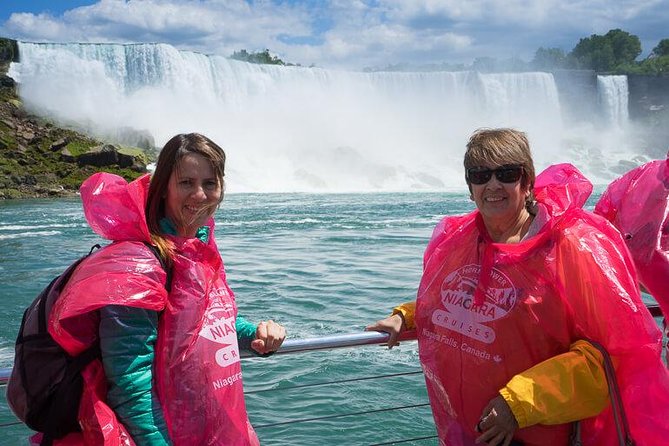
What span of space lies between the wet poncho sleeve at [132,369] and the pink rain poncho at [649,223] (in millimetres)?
1468

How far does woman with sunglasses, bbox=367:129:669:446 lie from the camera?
1586 millimetres

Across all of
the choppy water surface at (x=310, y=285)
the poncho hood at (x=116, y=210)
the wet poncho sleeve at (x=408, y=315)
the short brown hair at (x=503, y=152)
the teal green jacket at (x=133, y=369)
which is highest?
the short brown hair at (x=503, y=152)

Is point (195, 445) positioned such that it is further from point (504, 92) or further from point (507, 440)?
point (504, 92)

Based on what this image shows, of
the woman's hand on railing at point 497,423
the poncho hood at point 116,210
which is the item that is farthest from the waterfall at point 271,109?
the woman's hand on railing at point 497,423

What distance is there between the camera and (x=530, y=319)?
5.51 ft

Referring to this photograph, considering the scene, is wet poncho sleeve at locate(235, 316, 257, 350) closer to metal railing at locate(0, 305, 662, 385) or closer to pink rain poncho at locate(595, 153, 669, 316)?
metal railing at locate(0, 305, 662, 385)

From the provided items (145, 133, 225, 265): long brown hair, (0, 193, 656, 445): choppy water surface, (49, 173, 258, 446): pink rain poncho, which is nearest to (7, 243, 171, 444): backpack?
(49, 173, 258, 446): pink rain poncho

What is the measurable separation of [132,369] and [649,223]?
5.11 feet

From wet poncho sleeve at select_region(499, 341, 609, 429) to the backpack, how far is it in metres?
0.96

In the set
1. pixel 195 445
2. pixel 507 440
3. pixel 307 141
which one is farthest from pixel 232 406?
pixel 307 141

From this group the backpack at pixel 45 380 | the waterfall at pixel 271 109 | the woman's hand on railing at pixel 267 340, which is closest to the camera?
the backpack at pixel 45 380

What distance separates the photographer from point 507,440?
164cm

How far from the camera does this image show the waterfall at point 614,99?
50.7 metres

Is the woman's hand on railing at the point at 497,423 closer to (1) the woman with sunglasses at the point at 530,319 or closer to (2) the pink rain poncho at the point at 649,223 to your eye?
(1) the woman with sunglasses at the point at 530,319
